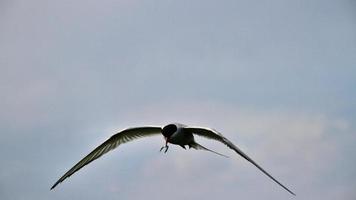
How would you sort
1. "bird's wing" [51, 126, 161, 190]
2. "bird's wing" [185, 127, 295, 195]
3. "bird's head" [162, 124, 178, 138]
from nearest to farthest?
"bird's wing" [185, 127, 295, 195]
"bird's head" [162, 124, 178, 138]
"bird's wing" [51, 126, 161, 190]

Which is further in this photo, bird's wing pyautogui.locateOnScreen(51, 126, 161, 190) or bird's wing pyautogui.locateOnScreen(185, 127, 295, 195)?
bird's wing pyautogui.locateOnScreen(51, 126, 161, 190)

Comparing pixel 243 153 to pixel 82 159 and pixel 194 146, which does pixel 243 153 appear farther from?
pixel 82 159

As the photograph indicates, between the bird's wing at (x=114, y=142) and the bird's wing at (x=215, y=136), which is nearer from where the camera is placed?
the bird's wing at (x=215, y=136)

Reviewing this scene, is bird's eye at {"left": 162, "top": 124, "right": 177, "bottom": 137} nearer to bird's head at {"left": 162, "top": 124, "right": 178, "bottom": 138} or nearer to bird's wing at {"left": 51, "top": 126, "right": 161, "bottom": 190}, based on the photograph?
bird's head at {"left": 162, "top": 124, "right": 178, "bottom": 138}

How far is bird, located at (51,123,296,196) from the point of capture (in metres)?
23.1

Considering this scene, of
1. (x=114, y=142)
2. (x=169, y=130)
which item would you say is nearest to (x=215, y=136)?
(x=169, y=130)

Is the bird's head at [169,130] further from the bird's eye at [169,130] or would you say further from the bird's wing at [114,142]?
the bird's wing at [114,142]

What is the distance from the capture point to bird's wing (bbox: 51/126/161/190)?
25.6m

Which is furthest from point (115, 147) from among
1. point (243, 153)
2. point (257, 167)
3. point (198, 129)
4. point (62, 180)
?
point (257, 167)

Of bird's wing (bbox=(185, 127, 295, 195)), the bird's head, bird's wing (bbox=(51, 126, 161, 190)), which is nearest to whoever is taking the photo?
bird's wing (bbox=(185, 127, 295, 195))

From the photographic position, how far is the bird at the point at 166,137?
23.1 m

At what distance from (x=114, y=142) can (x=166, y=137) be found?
11.2ft

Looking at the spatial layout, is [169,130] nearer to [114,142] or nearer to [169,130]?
[169,130]

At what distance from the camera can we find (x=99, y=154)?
2630cm
